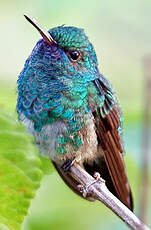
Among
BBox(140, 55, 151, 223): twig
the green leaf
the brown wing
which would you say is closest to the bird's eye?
the brown wing

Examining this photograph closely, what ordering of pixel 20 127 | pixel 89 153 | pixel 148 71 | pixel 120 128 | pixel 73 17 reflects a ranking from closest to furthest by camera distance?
pixel 148 71, pixel 20 127, pixel 89 153, pixel 120 128, pixel 73 17

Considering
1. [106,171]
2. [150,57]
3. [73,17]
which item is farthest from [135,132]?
[150,57]

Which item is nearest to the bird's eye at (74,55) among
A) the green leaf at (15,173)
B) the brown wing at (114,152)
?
the brown wing at (114,152)

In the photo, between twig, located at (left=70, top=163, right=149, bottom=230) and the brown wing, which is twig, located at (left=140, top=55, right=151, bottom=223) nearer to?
twig, located at (left=70, top=163, right=149, bottom=230)

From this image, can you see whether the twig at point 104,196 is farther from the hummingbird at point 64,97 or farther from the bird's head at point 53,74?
the bird's head at point 53,74

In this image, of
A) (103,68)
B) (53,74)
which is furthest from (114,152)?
(103,68)

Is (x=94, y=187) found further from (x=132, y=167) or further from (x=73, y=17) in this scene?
(x=73, y=17)

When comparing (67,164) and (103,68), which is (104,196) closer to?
(67,164)
